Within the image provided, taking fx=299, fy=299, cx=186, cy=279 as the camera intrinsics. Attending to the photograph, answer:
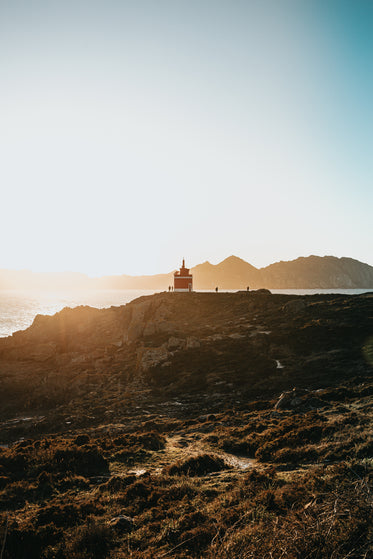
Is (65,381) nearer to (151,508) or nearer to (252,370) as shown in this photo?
(252,370)

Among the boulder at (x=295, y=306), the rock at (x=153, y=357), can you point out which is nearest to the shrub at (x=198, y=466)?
the rock at (x=153, y=357)

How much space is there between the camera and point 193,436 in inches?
697

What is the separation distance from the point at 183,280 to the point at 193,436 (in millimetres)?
49032

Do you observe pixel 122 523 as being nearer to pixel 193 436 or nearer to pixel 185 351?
pixel 193 436

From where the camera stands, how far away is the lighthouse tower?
65.8 m

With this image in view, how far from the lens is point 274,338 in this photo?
116ft

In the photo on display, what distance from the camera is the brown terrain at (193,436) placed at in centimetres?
721

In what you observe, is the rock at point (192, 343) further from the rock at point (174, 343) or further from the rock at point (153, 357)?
the rock at point (153, 357)

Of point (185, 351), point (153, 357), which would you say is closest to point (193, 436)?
point (153, 357)

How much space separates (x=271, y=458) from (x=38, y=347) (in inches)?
1615

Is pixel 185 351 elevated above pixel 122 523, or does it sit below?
below

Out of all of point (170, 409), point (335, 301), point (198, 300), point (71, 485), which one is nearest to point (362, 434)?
point (71, 485)

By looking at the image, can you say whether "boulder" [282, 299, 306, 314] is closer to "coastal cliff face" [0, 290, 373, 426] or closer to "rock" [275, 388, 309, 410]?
"coastal cliff face" [0, 290, 373, 426]

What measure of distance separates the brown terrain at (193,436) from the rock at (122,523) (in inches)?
1.5
